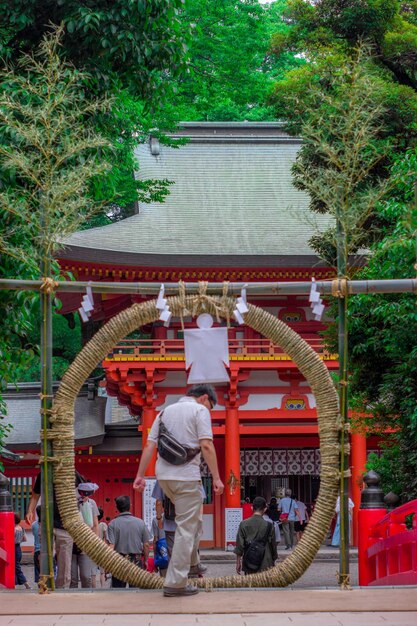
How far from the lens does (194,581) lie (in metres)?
7.71

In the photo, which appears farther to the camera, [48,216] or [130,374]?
[130,374]

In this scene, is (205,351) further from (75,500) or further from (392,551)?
(392,551)

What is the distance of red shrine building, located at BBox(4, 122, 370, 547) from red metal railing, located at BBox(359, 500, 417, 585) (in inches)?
468

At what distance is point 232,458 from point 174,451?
16.0 meters

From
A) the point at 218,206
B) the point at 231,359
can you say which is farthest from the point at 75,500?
the point at 218,206

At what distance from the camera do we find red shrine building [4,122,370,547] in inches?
920

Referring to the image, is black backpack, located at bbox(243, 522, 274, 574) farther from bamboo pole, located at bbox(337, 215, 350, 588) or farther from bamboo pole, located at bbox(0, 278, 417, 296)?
bamboo pole, located at bbox(0, 278, 417, 296)

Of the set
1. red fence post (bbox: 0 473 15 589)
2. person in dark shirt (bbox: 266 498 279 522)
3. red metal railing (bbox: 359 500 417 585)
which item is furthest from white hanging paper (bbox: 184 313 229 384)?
person in dark shirt (bbox: 266 498 279 522)

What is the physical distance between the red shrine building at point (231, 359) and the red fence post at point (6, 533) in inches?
528

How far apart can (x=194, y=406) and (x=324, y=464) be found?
114 centimetres

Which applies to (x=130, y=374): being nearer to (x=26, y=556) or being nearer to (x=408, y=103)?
(x=26, y=556)

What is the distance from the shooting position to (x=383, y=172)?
1650 centimetres

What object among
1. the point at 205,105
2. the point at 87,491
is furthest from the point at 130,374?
the point at 87,491

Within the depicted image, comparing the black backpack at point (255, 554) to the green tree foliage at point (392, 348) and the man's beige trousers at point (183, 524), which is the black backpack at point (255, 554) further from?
the man's beige trousers at point (183, 524)
